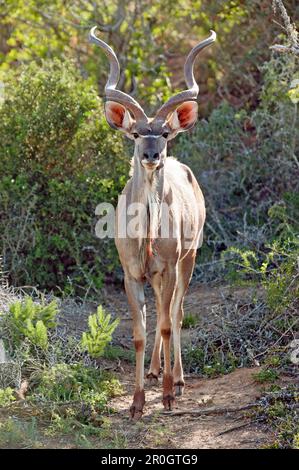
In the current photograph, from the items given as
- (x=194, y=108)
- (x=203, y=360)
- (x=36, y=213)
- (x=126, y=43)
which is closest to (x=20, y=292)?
(x=36, y=213)

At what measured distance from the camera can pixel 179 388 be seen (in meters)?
7.32

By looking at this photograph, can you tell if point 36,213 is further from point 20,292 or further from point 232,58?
point 232,58

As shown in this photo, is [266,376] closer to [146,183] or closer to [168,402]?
[168,402]

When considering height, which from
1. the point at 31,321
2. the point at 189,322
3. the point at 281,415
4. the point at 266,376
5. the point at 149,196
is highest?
the point at 149,196

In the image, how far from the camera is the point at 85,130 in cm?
930

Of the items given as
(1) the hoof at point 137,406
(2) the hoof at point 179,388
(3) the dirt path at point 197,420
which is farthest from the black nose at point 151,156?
(2) the hoof at point 179,388

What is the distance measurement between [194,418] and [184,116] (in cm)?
208

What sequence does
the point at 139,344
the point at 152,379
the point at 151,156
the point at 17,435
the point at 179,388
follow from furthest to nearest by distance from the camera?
the point at 152,379, the point at 179,388, the point at 139,344, the point at 151,156, the point at 17,435

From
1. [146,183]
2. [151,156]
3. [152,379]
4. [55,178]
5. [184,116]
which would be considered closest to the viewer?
[151,156]

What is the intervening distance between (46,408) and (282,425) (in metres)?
1.52

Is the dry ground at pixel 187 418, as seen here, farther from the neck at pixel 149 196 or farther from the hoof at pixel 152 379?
the neck at pixel 149 196

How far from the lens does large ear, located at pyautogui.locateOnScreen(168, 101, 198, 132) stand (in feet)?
23.0

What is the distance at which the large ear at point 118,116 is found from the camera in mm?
6902

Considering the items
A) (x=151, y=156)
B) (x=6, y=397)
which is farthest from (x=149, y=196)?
(x=6, y=397)
